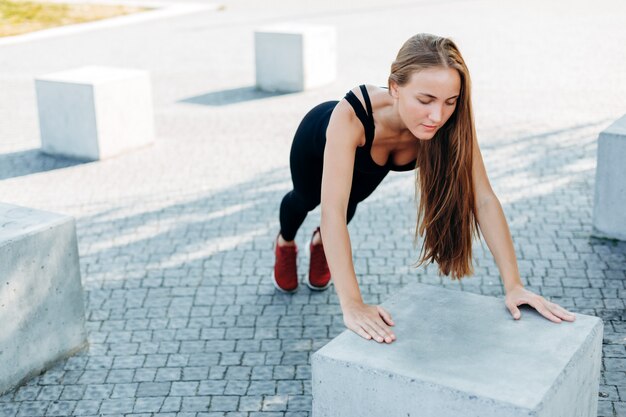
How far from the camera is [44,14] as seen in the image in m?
18.8

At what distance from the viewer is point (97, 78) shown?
29.3ft

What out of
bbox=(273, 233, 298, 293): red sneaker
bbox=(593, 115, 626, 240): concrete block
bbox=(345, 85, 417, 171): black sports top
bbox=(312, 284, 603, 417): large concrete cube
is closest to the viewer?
bbox=(312, 284, 603, 417): large concrete cube

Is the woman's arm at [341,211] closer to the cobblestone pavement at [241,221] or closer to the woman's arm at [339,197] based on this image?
the woman's arm at [339,197]

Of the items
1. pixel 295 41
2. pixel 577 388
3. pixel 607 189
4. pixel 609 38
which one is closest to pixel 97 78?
pixel 295 41

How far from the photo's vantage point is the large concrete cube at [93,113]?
343 inches

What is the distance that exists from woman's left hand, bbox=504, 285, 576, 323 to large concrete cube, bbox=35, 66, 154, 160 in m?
5.84

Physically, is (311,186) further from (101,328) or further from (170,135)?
(170,135)

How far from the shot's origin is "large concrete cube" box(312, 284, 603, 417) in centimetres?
303

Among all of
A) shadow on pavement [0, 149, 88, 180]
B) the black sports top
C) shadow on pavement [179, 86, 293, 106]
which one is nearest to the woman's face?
the black sports top

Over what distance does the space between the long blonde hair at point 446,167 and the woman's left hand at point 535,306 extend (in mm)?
413

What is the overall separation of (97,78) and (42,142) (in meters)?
0.84

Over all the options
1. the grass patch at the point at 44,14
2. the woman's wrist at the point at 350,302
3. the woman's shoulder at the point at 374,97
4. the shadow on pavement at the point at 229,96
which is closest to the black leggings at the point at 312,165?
the woman's shoulder at the point at 374,97

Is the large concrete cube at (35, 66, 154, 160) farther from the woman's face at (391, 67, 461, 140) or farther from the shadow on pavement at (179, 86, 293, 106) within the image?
the woman's face at (391, 67, 461, 140)

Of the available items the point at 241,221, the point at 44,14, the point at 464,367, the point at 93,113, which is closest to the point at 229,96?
the point at 93,113
